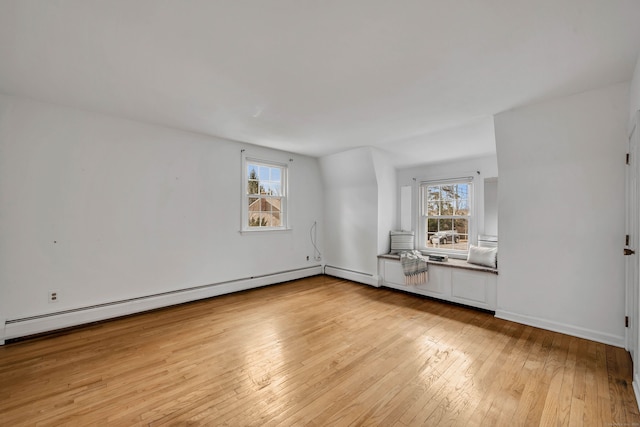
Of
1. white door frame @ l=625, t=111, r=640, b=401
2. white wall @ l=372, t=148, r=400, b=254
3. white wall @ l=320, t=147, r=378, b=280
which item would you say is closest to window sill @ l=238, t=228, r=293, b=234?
white wall @ l=320, t=147, r=378, b=280

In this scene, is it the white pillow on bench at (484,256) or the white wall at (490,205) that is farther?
the white wall at (490,205)

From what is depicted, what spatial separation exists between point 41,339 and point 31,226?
3.88 ft

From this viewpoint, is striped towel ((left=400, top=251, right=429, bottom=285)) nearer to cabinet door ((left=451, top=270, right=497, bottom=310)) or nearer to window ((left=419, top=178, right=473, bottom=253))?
cabinet door ((left=451, top=270, right=497, bottom=310))

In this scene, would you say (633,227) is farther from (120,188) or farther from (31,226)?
(31,226)

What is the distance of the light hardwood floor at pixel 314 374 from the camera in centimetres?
170

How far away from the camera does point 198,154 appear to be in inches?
155

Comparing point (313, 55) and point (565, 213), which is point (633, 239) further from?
point (313, 55)

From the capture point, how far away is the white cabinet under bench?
11.3 ft

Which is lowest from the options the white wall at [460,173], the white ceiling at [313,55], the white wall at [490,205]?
the white wall at [490,205]

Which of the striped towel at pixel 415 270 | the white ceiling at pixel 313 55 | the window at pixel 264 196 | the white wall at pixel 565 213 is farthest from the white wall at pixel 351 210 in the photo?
the white wall at pixel 565 213

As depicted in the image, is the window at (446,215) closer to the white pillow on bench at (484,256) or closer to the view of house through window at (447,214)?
the view of house through window at (447,214)

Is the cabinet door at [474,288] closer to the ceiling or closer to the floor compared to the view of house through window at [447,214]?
closer to the floor

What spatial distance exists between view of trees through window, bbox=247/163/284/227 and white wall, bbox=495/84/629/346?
137 inches

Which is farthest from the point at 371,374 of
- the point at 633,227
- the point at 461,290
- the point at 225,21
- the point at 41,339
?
the point at 41,339
